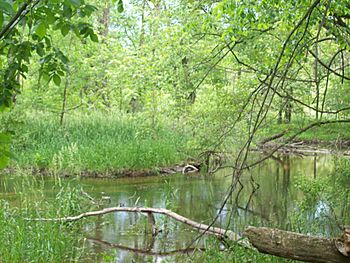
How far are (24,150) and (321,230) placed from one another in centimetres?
966

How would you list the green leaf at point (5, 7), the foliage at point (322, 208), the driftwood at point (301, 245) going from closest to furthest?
the green leaf at point (5, 7), the driftwood at point (301, 245), the foliage at point (322, 208)

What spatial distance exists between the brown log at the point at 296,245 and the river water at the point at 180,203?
29 cm

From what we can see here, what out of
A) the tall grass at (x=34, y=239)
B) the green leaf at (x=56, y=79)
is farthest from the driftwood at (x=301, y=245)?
the tall grass at (x=34, y=239)

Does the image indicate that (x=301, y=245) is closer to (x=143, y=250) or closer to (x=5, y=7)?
(x=5, y=7)

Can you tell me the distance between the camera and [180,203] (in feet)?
32.3

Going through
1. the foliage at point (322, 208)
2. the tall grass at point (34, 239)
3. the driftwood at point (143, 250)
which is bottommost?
the driftwood at point (143, 250)

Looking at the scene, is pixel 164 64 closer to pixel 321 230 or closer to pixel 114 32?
pixel 321 230

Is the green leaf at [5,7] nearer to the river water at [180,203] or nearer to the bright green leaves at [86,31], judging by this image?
the bright green leaves at [86,31]

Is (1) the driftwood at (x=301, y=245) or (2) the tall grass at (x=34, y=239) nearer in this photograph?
(1) the driftwood at (x=301, y=245)

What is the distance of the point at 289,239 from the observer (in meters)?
3.64

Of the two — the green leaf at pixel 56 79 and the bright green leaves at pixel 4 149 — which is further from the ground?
the green leaf at pixel 56 79

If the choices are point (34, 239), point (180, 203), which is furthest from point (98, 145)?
point (34, 239)

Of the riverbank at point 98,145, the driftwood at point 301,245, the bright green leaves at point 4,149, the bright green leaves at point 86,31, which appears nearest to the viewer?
the bright green leaves at point 4,149

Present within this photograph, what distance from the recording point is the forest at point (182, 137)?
3.43 metres
